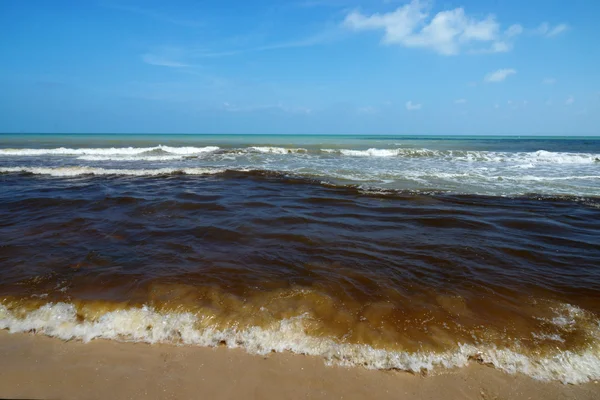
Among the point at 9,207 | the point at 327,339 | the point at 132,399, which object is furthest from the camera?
the point at 9,207

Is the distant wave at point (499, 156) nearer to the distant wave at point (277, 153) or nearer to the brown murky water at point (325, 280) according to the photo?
the distant wave at point (277, 153)

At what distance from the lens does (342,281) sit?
4.16 m

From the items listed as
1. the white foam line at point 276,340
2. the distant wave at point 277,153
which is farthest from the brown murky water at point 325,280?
the distant wave at point 277,153

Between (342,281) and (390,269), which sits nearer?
(342,281)

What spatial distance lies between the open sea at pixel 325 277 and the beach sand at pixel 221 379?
140 millimetres

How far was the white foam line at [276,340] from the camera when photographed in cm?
278

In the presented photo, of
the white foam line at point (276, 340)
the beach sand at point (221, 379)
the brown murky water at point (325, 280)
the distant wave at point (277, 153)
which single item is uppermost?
the distant wave at point (277, 153)

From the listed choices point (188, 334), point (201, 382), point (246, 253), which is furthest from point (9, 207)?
point (201, 382)

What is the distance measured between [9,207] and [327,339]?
9.20 meters

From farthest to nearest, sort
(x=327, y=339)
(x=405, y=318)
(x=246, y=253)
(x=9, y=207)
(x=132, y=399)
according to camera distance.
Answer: (x=9, y=207)
(x=246, y=253)
(x=405, y=318)
(x=327, y=339)
(x=132, y=399)

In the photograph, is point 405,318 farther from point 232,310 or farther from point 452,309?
point 232,310

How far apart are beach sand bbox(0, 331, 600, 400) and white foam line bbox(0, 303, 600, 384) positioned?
0.33 ft

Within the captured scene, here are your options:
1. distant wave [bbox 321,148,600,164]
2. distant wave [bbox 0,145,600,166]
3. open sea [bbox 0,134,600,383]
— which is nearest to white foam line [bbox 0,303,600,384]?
open sea [bbox 0,134,600,383]

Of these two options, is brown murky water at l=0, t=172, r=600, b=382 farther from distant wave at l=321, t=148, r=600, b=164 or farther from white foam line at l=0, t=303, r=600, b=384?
distant wave at l=321, t=148, r=600, b=164
